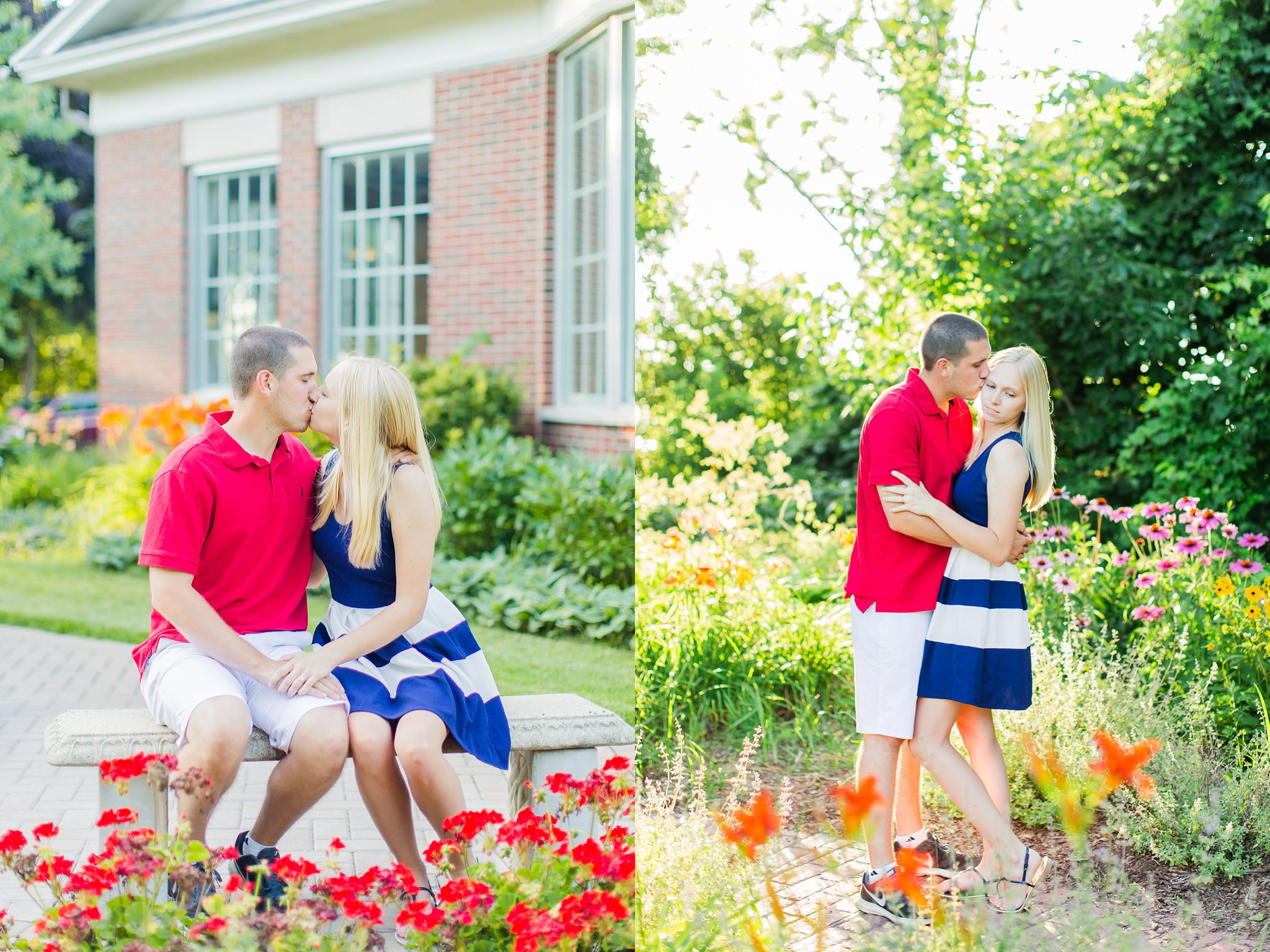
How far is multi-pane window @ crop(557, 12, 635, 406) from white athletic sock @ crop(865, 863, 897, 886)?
5.28 m

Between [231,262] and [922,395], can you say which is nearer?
[922,395]

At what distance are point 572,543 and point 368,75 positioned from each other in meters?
5.15

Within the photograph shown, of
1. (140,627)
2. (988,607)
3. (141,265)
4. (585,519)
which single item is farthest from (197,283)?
(988,607)

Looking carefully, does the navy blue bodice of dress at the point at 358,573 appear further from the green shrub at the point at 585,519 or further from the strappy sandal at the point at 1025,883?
the green shrub at the point at 585,519

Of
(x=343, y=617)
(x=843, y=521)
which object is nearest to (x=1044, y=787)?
(x=343, y=617)

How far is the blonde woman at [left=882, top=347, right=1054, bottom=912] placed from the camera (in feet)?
9.70

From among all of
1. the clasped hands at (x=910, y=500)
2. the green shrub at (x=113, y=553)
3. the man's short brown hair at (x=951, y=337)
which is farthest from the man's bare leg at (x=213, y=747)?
the green shrub at (x=113, y=553)

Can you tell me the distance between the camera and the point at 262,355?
304 centimetres

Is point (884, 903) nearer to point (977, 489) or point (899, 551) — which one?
point (899, 551)

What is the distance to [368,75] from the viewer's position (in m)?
9.95

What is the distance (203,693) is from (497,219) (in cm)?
678

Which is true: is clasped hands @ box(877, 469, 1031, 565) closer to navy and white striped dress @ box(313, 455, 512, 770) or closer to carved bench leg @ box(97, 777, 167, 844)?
navy and white striped dress @ box(313, 455, 512, 770)

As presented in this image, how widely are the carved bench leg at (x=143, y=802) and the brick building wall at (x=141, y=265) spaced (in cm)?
971

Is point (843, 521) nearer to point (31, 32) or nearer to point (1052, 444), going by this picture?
point (1052, 444)
